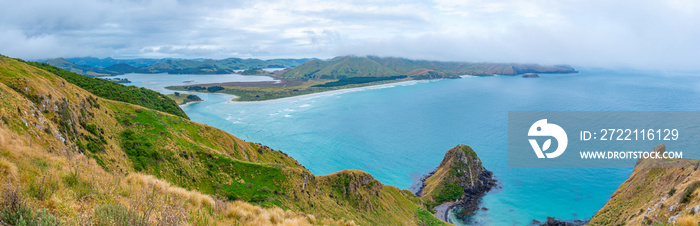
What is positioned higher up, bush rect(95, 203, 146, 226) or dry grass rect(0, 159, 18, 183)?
dry grass rect(0, 159, 18, 183)

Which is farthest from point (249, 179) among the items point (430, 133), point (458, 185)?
point (430, 133)

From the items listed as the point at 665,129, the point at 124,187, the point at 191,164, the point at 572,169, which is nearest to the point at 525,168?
the point at 572,169

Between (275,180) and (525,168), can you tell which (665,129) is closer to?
(525,168)

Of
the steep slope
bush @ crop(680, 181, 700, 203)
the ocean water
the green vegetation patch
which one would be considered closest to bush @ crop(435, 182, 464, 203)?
the ocean water

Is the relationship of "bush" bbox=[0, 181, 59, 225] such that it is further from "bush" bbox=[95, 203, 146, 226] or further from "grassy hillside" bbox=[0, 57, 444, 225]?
"bush" bbox=[95, 203, 146, 226]

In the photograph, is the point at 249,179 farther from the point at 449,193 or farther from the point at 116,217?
the point at 449,193

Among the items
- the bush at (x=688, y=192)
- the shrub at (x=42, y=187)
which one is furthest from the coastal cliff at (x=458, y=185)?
the shrub at (x=42, y=187)

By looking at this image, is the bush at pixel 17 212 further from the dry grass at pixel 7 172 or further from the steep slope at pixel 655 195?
the steep slope at pixel 655 195
